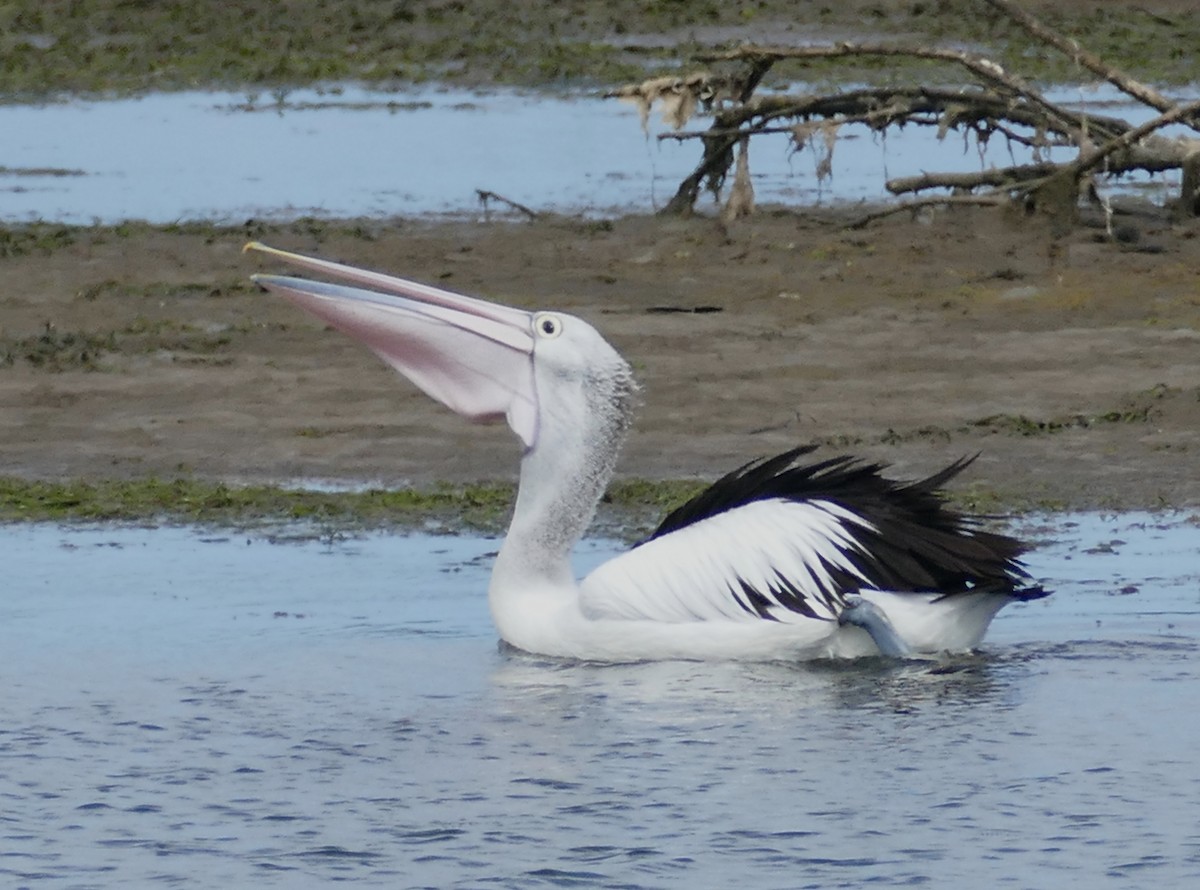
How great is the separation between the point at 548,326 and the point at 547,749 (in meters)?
1.34

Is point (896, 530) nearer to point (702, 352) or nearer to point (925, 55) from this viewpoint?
point (702, 352)

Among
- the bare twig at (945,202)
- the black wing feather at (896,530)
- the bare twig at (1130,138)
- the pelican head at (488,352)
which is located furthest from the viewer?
the bare twig at (945,202)

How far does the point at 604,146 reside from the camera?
18.8 meters

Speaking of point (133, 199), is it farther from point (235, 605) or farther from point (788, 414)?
point (235, 605)

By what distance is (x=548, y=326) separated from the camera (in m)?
6.46

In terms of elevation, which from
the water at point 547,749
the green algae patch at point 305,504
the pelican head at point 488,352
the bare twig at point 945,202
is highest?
the bare twig at point 945,202

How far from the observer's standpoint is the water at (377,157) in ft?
50.3

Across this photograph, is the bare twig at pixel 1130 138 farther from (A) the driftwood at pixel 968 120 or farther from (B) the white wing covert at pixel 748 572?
(B) the white wing covert at pixel 748 572

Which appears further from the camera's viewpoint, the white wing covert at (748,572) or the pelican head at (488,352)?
the pelican head at (488,352)

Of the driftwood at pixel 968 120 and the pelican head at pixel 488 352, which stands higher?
the driftwood at pixel 968 120

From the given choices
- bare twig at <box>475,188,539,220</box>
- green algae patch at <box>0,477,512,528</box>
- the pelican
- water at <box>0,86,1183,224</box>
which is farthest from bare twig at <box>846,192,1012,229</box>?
the pelican

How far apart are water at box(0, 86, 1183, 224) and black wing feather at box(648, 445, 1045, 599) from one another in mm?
6805

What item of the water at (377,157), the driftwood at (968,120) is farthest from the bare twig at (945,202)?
the water at (377,157)

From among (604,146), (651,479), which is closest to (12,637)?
(651,479)
